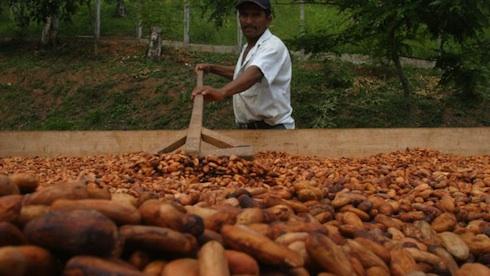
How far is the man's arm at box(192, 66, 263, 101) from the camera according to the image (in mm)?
3346

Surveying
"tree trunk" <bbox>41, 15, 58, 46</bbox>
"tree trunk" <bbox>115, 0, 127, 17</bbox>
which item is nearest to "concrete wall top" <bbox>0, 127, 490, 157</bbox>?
"tree trunk" <bbox>41, 15, 58, 46</bbox>

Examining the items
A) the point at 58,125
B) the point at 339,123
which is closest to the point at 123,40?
the point at 58,125

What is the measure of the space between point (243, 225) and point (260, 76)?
2277mm

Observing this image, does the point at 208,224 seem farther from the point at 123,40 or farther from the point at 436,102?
the point at 123,40

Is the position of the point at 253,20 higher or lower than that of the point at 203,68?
higher

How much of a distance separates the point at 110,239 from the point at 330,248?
460 mm

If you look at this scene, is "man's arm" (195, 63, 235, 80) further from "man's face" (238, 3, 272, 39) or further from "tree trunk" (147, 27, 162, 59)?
"tree trunk" (147, 27, 162, 59)

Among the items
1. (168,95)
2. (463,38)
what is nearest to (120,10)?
(168,95)

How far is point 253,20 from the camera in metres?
3.74

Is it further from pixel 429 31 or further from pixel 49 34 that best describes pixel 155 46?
pixel 429 31

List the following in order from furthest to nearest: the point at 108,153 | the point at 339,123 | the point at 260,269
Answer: the point at 339,123 → the point at 108,153 → the point at 260,269

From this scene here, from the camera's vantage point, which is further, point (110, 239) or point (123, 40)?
point (123, 40)

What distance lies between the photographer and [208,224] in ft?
4.42

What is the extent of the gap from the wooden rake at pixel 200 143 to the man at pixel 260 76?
189mm
